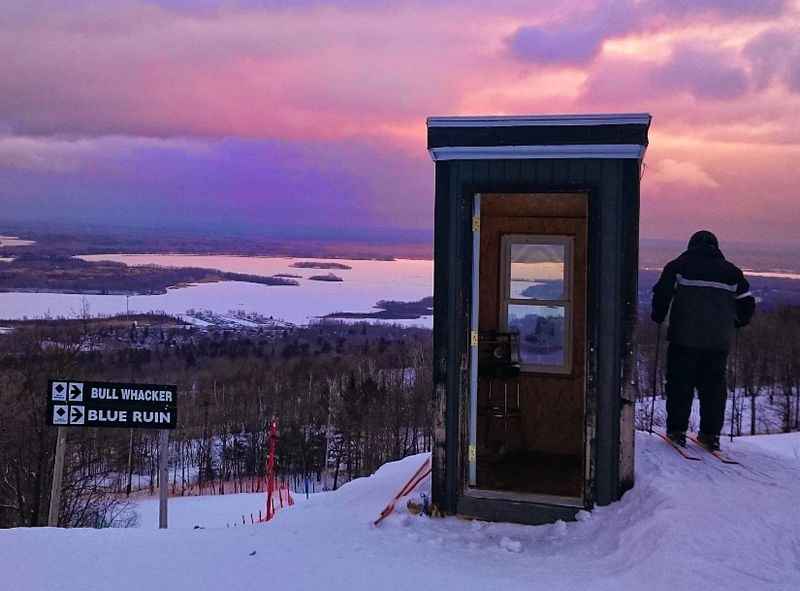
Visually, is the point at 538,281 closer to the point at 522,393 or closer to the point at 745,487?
the point at 522,393

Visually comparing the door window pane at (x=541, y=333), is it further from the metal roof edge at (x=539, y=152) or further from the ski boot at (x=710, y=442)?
the metal roof edge at (x=539, y=152)

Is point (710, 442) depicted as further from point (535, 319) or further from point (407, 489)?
point (407, 489)

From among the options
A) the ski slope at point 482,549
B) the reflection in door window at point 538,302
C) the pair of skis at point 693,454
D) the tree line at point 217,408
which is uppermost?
the reflection in door window at point 538,302

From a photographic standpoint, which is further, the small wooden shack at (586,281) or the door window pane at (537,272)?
the door window pane at (537,272)

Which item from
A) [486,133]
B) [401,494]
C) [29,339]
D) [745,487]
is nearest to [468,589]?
[401,494]

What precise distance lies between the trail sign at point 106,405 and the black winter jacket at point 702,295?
4901 millimetres

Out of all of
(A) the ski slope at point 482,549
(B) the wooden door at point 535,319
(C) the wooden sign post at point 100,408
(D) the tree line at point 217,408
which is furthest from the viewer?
(D) the tree line at point 217,408

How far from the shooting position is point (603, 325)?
4770 millimetres

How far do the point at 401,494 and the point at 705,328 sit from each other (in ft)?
9.48

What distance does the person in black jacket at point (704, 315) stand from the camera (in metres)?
5.52

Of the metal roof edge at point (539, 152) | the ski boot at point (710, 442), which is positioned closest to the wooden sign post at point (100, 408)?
the metal roof edge at point (539, 152)

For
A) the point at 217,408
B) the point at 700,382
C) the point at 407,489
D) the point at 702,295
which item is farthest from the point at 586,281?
the point at 217,408

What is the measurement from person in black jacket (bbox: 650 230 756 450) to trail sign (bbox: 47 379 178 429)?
491cm

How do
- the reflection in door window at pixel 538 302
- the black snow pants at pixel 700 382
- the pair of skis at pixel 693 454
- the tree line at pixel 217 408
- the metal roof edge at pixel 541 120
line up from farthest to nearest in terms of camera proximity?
the tree line at pixel 217 408
the reflection in door window at pixel 538 302
the black snow pants at pixel 700 382
the pair of skis at pixel 693 454
the metal roof edge at pixel 541 120
